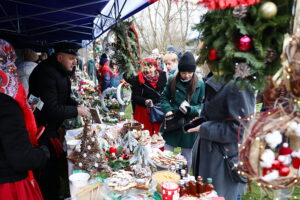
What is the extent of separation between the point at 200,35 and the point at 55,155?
231cm

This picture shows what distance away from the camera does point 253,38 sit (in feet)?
2.95

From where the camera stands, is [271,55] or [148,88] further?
[148,88]

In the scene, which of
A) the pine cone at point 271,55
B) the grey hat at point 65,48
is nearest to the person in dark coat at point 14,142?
the grey hat at point 65,48

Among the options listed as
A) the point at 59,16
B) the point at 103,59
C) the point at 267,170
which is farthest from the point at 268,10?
the point at 103,59

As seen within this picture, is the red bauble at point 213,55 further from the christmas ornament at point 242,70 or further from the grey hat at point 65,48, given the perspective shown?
the grey hat at point 65,48

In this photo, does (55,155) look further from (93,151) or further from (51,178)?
(93,151)

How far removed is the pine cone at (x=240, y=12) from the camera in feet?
2.94

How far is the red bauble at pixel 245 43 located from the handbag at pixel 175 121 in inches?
81.7

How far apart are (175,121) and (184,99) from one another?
31 cm

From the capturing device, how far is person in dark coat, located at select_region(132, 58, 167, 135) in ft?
13.1

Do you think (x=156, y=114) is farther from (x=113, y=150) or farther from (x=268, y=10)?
(x=268, y=10)

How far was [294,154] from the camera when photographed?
957 mm

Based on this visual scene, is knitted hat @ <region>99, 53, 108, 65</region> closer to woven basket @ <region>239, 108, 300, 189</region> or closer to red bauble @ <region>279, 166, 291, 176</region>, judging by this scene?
woven basket @ <region>239, 108, 300, 189</region>

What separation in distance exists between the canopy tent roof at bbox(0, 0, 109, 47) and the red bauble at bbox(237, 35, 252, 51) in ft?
7.47
